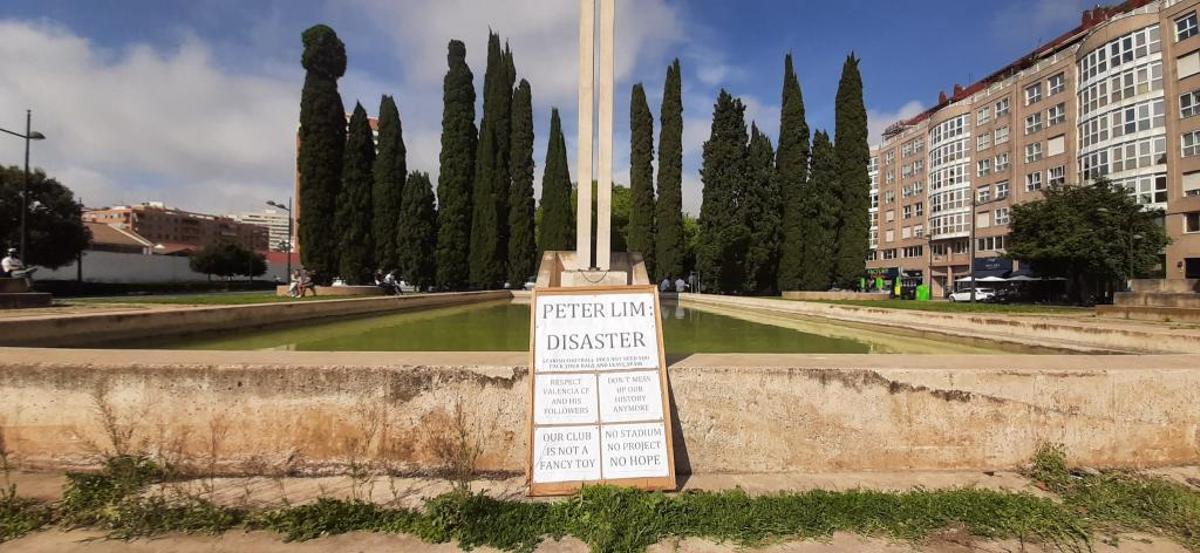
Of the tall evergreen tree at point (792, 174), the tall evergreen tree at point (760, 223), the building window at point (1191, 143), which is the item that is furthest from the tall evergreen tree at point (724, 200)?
the building window at point (1191, 143)

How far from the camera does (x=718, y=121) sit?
2992 cm

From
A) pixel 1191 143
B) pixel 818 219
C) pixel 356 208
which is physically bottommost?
pixel 818 219

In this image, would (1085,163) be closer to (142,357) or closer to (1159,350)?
(1159,350)

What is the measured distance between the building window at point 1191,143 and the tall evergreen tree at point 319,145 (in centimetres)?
4435

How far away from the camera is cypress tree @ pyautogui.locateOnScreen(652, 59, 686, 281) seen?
Answer: 3562 cm

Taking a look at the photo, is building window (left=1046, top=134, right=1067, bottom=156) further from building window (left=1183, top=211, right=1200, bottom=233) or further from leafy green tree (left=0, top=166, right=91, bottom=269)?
leafy green tree (left=0, top=166, right=91, bottom=269)

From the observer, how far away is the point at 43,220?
1250 inches

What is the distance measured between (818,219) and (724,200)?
15.9 ft

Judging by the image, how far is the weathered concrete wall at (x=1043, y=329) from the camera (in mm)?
7115

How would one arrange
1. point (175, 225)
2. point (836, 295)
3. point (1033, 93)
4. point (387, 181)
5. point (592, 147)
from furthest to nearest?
1. point (175, 225)
2. point (1033, 93)
3. point (387, 181)
4. point (836, 295)
5. point (592, 147)

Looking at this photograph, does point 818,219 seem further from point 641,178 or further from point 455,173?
point 455,173

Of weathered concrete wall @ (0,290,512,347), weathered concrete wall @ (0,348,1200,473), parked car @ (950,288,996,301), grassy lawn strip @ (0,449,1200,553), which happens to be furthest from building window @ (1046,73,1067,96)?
grassy lawn strip @ (0,449,1200,553)

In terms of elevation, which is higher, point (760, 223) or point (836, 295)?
point (760, 223)

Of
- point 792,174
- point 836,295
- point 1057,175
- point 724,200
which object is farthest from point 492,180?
point 1057,175
